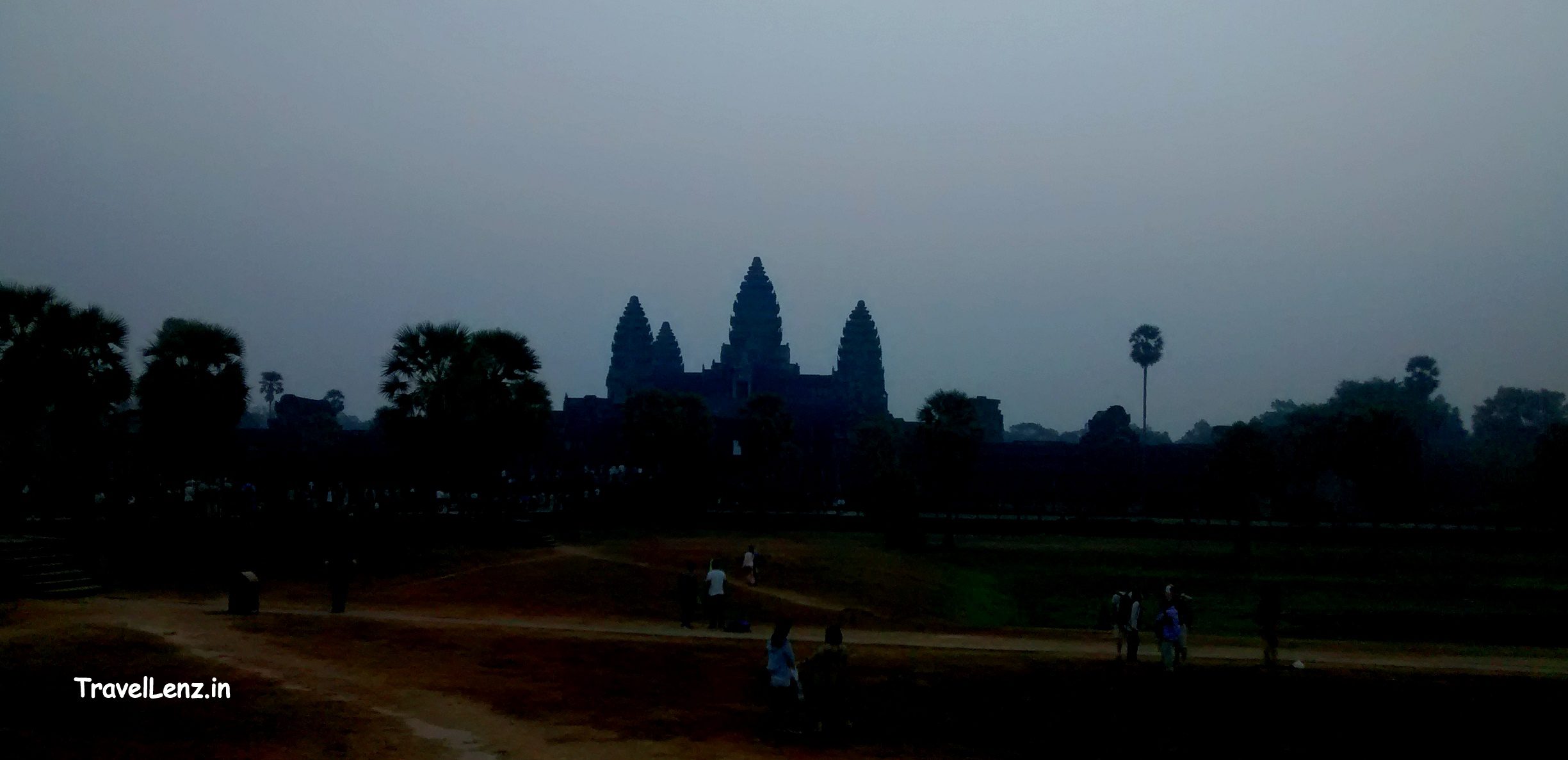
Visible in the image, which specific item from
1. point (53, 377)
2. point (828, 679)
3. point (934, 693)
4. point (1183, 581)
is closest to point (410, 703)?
point (828, 679)

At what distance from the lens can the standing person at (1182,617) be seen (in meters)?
18.1

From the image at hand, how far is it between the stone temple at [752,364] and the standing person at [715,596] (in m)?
93.2

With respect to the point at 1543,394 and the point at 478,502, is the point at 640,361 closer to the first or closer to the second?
the point at 478,502

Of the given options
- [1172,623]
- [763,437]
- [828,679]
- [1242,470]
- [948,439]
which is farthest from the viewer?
[763,437]

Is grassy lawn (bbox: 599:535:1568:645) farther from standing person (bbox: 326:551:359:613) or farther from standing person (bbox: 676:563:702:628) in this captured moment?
standing person (bbox: 326:551:359:613)

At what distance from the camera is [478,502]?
50.4 metres

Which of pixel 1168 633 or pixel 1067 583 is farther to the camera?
pixel 1067 583

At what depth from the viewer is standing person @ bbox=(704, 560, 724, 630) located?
2211 centimetres

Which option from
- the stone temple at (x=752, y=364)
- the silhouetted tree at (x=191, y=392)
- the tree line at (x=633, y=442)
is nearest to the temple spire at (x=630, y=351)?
the stone temple at (x=752, y=364)

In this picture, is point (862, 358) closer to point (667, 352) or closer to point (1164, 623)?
point (667, 352)

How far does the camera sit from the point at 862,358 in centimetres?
14325

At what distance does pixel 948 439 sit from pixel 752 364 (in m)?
86.3

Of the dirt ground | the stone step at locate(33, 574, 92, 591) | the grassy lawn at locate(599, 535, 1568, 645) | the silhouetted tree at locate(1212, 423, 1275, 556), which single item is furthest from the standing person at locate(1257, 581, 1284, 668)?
the silhouetted tree at locate(1212, 423, 1275, 556)

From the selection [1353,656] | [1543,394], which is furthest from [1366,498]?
[1543,394]
